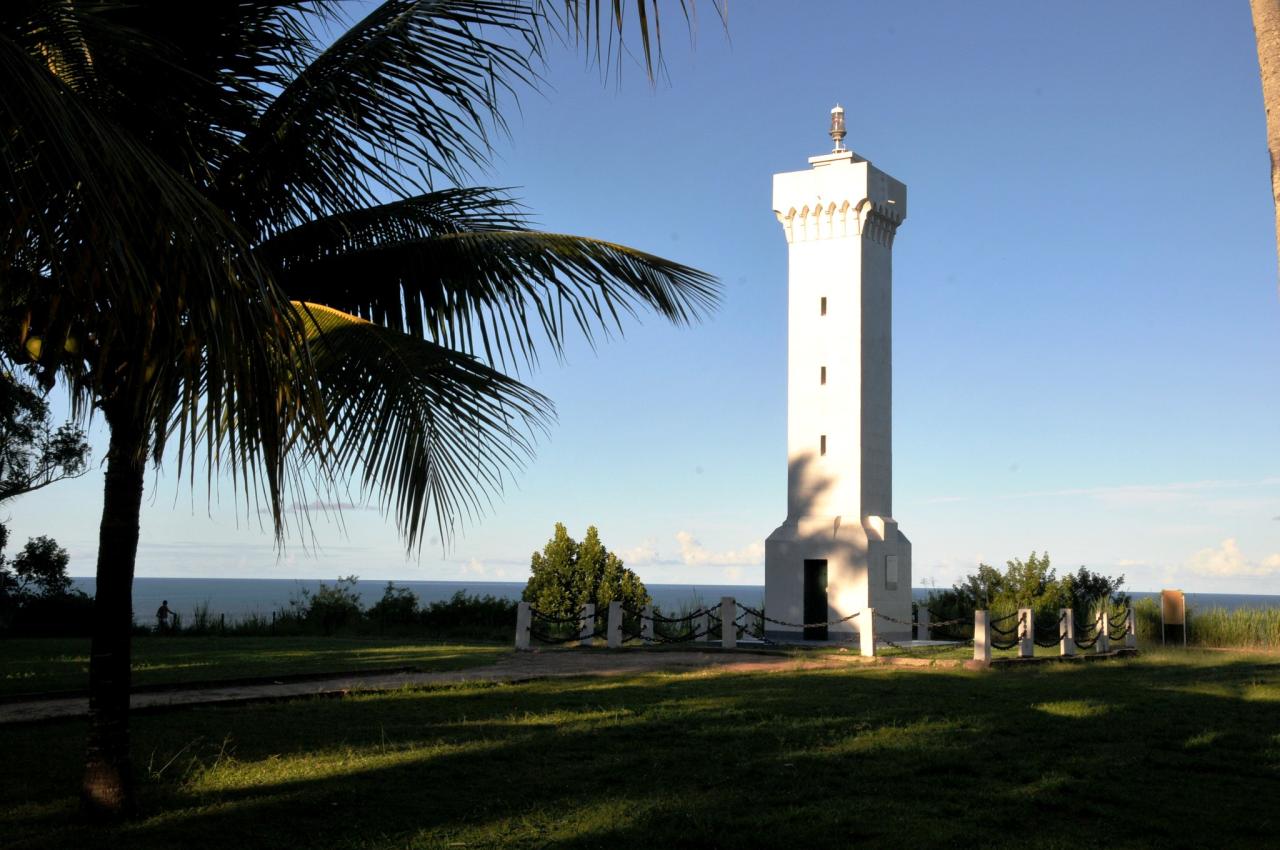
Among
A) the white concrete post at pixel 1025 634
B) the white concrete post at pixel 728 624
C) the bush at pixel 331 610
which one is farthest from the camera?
the bush at pixel 331 610

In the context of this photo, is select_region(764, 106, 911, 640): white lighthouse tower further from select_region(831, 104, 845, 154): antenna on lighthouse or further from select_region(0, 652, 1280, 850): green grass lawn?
select_region(0, 652, 1280, 850): green grass lawn

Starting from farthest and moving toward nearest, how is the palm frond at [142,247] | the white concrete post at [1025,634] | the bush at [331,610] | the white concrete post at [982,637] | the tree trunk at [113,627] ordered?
the bush at [331,610]
the white concrete post at [1025,634]
the white concrete post at [982,637]
the tree trunk at [113,627]
the palm frond at [142,247]

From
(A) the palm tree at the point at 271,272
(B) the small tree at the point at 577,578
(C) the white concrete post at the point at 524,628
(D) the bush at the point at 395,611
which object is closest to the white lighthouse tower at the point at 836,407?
(B) the small tree at the point at 577,578

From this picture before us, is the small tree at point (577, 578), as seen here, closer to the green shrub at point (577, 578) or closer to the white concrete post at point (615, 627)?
the green shrub at point (577, 578)

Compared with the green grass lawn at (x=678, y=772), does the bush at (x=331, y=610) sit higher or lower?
higher

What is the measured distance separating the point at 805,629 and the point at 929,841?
816 inches

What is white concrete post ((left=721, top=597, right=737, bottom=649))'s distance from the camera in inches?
938

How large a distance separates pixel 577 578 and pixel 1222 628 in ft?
50.1

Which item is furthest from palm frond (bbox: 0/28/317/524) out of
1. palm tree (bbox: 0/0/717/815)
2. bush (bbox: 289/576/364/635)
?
bush (bbox: 289/576/364/635)

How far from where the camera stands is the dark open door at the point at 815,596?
2798 cm

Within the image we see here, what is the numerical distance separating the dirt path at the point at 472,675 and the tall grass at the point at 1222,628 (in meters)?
10.9

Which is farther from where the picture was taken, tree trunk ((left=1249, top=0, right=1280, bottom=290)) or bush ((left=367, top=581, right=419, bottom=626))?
bush ((left=367, top=581, right=419, bottom=626))

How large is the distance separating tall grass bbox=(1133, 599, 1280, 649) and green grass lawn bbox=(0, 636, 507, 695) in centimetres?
1611

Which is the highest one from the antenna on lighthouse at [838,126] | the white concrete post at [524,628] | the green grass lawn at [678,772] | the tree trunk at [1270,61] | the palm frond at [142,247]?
the antenna on lighthouse at [838,126]
